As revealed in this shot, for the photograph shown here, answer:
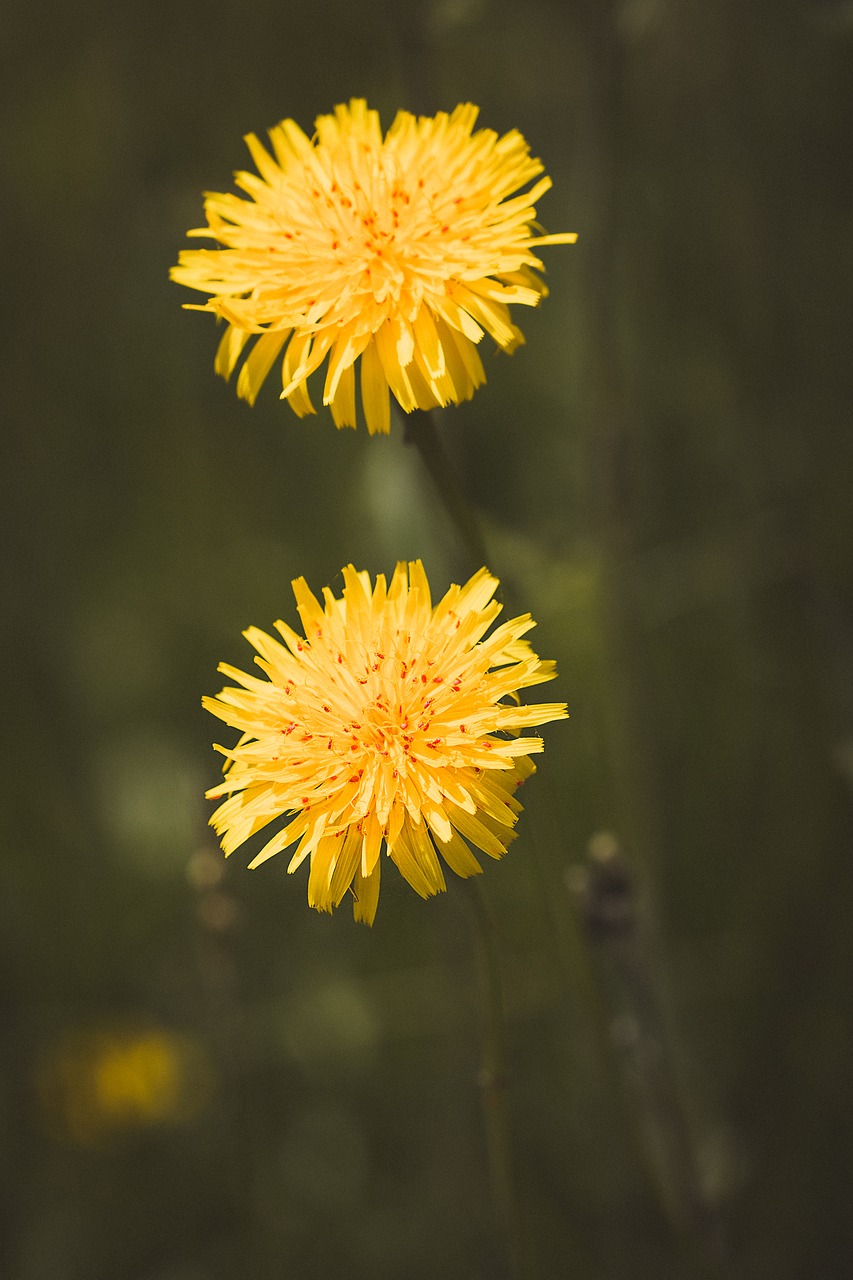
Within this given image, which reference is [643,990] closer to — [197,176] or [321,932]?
[321,932]

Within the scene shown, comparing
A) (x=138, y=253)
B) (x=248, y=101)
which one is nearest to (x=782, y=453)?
(x=248, y=101)

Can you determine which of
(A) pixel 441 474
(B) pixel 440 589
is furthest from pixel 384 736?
(B) pixel 440 589

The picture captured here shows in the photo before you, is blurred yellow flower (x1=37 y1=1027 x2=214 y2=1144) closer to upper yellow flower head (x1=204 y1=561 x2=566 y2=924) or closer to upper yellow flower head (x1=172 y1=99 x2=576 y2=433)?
upper yellow flower head (x1=204 y1=561 x2=566 y2=924)

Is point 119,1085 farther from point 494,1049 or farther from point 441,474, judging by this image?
point 441,474

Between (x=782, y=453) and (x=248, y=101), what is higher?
(x=248, y=101)

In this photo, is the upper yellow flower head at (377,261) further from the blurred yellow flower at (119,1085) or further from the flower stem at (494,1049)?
the blurred yellow flower at (119,1085)

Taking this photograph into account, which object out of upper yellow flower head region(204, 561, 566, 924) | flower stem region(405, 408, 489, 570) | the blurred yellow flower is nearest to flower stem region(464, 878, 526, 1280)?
upper yellow flower head region(204, 561, 566, 924)
